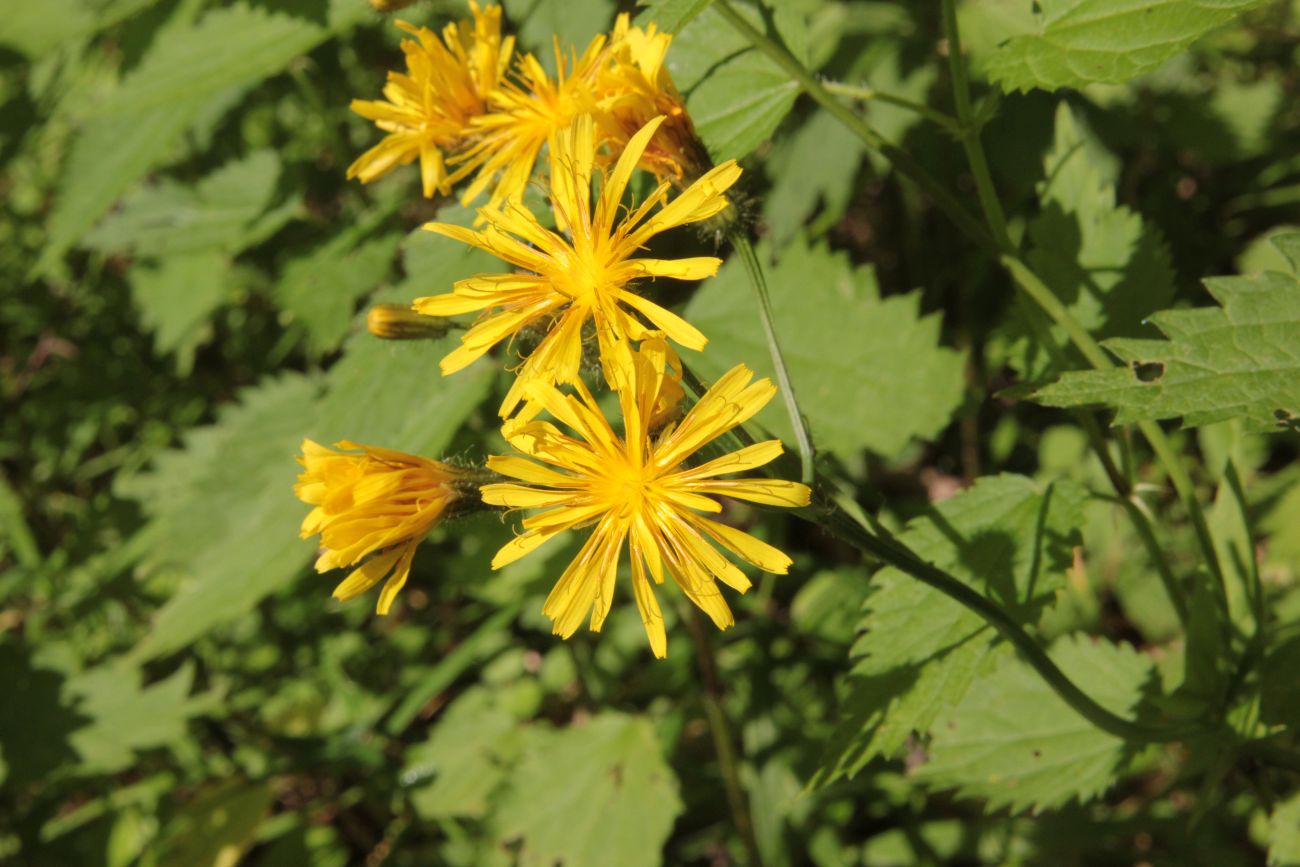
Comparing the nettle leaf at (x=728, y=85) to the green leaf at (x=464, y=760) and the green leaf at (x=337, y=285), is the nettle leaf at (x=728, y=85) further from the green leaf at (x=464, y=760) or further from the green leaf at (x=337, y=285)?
the green leaf at (x=464, y=760)

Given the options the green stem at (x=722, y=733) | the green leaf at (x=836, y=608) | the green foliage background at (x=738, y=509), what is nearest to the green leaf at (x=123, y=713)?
the green foliage background at (x=738, y=509)

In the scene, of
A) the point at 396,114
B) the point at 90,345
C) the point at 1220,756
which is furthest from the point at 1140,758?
the point at 90,345

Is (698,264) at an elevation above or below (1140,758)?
above

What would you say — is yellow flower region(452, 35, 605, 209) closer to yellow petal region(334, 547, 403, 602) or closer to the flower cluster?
the flower cluster

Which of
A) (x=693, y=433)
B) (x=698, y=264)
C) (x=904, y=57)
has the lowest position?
(x=693, y=433)

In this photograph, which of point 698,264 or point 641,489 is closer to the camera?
point 698,264

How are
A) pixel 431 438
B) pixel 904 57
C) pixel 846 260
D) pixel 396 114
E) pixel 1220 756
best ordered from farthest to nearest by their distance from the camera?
pixel 904 57, pixel 846 260, pixel 431 438, pixel 396 114, pixel 1220 756

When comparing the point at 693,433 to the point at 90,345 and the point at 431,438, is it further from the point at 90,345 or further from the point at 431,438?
the point at 90,345
